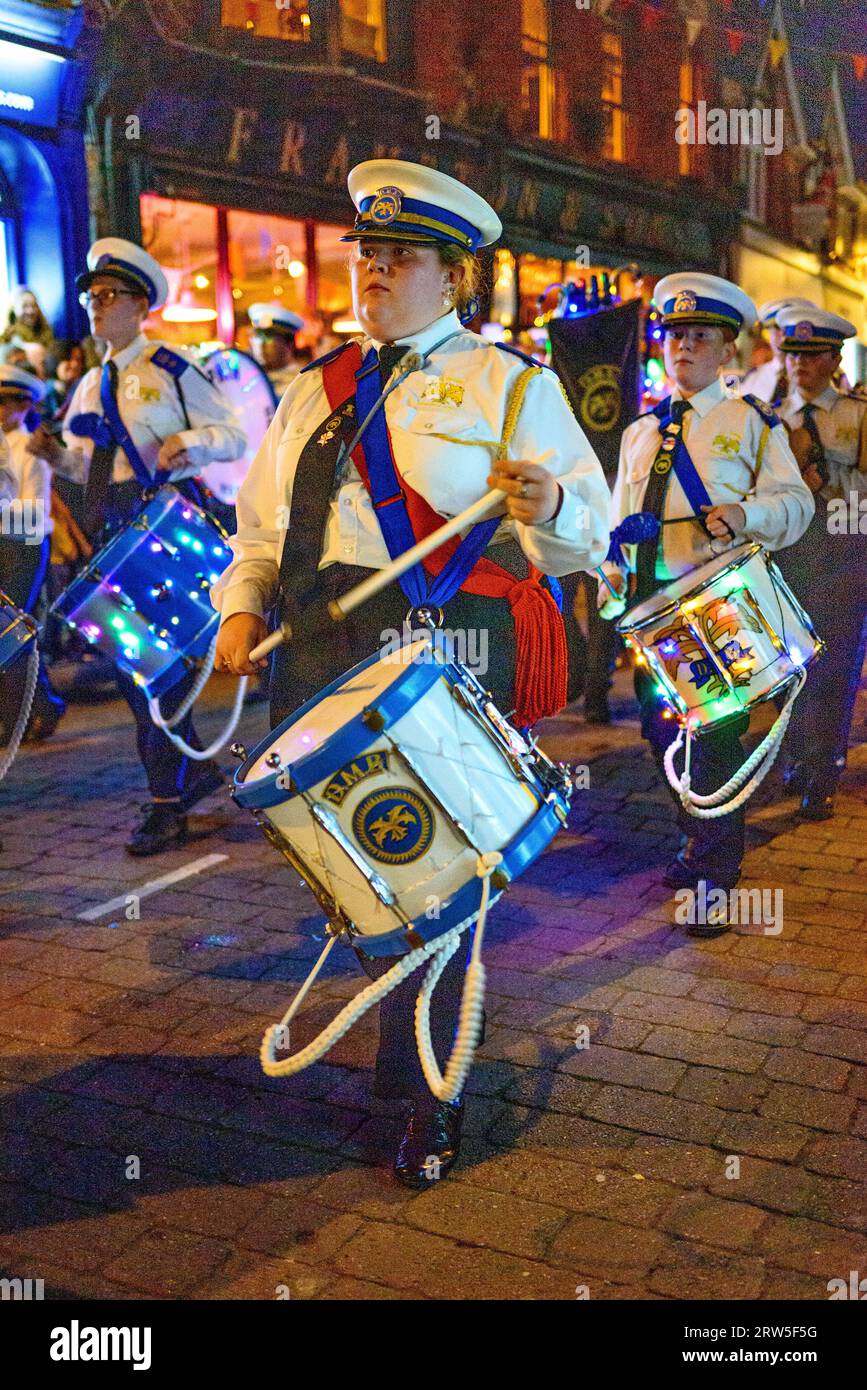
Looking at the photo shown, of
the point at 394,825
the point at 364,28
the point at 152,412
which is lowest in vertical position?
the point at 394,825

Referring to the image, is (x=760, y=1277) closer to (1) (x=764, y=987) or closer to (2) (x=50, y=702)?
(1) (x=764, y=987)

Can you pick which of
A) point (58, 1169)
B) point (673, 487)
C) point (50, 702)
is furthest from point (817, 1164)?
point (50, 702)

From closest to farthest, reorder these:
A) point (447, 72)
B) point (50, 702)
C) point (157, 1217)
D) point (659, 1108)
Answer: point (157, 1217)
point (659, 1108)
point (50, 702)
point (447, 72)

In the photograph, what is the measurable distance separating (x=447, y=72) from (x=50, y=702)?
46.0 ft

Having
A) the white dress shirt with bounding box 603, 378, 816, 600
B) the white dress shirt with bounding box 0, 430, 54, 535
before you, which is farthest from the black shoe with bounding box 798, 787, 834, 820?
the white dress shirt with bounding box 0, 430, 54, 535

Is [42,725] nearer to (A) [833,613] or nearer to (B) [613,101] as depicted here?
(A) [833,613]

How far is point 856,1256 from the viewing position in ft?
9.09

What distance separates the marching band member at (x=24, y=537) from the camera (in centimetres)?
698

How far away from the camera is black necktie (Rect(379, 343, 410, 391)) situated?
321 cm

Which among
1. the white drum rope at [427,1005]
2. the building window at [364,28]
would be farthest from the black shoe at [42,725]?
the building window at [364,28]

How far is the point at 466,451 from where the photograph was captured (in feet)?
10.2

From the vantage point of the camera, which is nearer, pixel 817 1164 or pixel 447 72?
pixel 817 1164

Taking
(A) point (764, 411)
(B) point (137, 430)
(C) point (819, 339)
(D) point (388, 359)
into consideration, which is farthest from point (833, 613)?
(D) point (388, 359)

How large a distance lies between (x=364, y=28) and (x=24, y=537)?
13.0 metres
